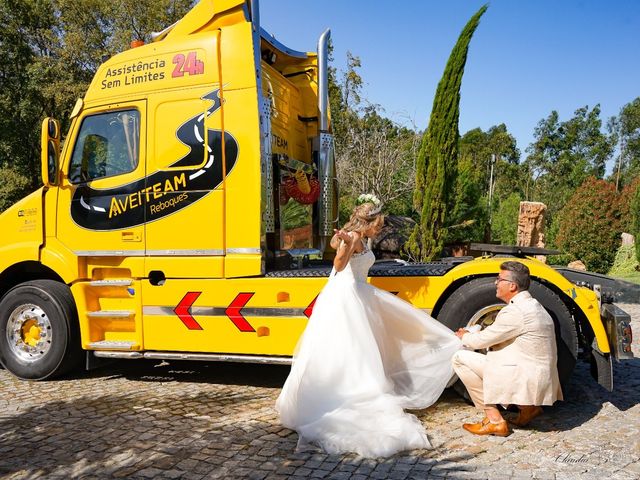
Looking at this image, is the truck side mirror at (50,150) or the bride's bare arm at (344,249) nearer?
the bride's bare arm at (344,249)

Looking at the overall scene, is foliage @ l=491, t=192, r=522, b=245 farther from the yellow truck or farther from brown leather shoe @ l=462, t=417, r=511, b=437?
brown leather shoe @ l=462, t=417, r=511, b=437

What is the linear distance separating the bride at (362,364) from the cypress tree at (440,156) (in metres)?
6.88

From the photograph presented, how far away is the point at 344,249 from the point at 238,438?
66.3 inches

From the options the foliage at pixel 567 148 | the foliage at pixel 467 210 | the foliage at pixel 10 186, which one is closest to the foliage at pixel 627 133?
the foliage at pixel 567 148

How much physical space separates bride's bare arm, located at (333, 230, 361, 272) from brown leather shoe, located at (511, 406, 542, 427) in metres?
1.79

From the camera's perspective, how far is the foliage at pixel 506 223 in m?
22.2

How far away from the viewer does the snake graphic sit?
4.95 meters

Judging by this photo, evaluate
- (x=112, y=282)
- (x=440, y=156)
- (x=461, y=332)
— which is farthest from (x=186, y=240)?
(x=440, y=156)

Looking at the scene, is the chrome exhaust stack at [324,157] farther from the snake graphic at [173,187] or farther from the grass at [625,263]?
the grass at [625,263]

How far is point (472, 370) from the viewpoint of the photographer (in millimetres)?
3953

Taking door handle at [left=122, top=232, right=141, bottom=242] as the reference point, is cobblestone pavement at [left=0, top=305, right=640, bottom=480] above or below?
below

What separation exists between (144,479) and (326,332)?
160cm

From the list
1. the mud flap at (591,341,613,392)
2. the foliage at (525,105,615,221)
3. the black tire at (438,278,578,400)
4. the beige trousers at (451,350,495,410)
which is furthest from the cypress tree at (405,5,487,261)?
the foliage at (525,105,615,221)

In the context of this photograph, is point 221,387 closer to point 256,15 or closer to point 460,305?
point 460,305
